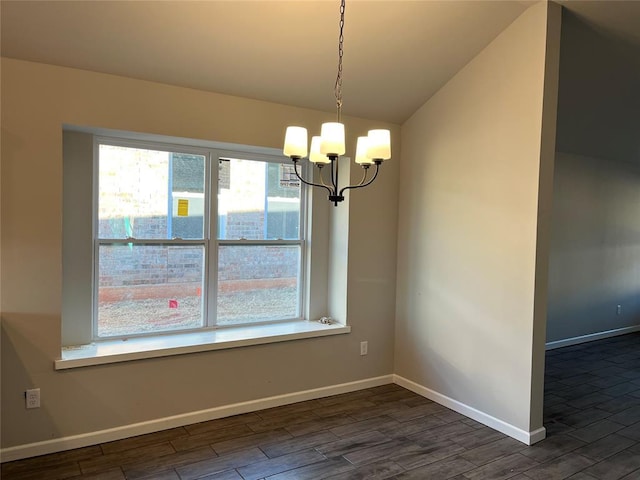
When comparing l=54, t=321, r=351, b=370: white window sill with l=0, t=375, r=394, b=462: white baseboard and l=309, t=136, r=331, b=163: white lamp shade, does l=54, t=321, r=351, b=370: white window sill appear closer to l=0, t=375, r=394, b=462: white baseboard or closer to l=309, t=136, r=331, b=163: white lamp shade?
l=0, t=375, r=394, b=462: white baseboard

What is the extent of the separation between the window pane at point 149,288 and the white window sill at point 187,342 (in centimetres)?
12

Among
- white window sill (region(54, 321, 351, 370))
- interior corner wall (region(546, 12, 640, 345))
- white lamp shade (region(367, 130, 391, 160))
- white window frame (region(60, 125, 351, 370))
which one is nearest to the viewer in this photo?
white lamp shade (region(367, 130, 391, 160))

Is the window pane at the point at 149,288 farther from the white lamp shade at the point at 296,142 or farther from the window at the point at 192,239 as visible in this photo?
the white lamp shade at the point at 296,142

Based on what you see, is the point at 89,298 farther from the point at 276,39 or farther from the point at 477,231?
the point at 477,231

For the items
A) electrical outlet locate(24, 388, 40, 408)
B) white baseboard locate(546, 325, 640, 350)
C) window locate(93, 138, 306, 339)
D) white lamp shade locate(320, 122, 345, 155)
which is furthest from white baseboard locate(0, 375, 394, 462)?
white baseboard locate(546, 325, 640, 350)

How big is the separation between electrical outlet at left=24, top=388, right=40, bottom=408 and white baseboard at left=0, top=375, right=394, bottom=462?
239 mm

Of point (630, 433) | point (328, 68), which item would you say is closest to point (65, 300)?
point (328, 68)

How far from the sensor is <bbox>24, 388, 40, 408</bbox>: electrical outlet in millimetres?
2648

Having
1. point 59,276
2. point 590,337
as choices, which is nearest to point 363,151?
point 59,276

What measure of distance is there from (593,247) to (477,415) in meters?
3.61

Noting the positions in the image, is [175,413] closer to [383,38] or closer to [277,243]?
[277,243]

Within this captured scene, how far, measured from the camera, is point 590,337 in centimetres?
580

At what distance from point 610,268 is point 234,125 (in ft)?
18.0

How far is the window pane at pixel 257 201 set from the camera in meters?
3.66
